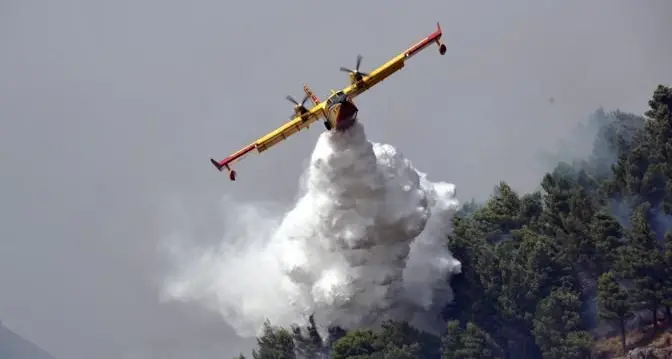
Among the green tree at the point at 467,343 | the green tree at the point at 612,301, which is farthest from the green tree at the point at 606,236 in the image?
the green tree at the point at 467,343

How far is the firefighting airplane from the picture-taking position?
3428 inches

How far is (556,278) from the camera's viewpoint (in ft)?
335

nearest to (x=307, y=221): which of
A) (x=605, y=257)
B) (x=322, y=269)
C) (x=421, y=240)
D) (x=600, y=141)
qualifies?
(x=322, y=269)

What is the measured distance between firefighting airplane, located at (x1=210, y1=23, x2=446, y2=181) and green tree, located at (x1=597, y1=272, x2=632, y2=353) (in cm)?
2382

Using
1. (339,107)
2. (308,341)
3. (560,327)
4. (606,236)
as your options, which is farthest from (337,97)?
(606,236)

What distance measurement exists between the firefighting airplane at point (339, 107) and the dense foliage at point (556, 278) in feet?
62.1

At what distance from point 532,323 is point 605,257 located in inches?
338

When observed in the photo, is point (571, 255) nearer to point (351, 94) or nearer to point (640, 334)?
point (640, 334)

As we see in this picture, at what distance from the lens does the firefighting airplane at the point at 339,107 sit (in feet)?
286

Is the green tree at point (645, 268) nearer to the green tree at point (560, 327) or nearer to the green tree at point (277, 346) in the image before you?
the green tree at point (560, 327)

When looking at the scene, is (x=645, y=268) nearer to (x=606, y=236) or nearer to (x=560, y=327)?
(x=606, y=236)

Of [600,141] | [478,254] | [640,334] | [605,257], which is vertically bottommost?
[640,334]

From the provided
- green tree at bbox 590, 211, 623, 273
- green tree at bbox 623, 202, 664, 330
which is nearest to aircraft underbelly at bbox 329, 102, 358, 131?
green tree at bbox 590, 211, 623, 273

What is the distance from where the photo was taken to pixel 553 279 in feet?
334
